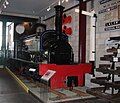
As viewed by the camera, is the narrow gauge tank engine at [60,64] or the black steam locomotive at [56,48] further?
the black steam locomotive at [56,48]

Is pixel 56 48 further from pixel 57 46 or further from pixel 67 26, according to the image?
pixel 67 26

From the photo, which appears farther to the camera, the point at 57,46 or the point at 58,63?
the point at 57,46

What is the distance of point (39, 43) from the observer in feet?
26.7

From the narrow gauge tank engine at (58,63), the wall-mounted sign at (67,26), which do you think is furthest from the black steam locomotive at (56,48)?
the wall-mounted sign at (67,26)

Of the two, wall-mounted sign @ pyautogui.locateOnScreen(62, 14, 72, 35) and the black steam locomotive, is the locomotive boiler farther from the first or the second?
wall-mounted sign @ pyautogui.locateOnScreen(62, 14, 72, 35)

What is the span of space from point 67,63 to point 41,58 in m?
0.97

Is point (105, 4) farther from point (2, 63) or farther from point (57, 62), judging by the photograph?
point (2, 63)

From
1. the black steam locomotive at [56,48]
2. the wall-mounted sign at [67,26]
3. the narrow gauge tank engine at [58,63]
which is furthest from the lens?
the wall-mounted sign at [67,26]

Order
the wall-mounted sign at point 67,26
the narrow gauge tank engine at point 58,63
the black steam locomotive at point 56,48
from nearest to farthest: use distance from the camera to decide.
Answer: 1. the narrow gauge tank engine at point 58,63
2. the black steam locomotive at point 56,48
3. the wall-mounted sign at point 67,26

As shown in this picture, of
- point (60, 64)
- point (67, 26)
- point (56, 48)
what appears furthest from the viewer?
point (67, 26)

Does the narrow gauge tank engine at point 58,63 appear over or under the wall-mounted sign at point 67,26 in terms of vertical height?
under

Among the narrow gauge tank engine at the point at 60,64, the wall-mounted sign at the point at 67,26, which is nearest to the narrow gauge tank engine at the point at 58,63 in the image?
the narrow gauge tank engine at the point at 60,64

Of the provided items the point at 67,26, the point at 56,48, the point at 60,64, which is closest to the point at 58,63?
the point at 60,64

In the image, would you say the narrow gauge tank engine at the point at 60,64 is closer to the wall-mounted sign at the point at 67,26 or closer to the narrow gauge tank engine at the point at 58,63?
the narrow gauge tank engine at the point at 58,63
